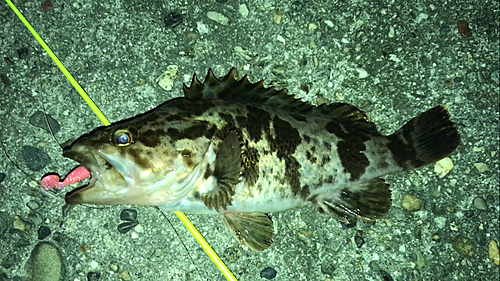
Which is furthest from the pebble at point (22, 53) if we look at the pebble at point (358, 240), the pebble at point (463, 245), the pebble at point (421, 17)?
the pebble at point (463, 245)

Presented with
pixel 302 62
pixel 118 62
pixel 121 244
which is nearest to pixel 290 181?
pixel 302 62

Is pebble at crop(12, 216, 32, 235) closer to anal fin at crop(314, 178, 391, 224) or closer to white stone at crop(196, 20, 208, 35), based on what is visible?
white stone at crop(196, 20, 208, 35)

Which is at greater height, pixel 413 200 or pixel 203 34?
pixel 203 34

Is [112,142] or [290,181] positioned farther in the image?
[290,181]

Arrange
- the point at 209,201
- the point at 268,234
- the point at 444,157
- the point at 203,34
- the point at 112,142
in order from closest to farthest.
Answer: the point at 112,142
the point at 209,201
the point at 268,234
the point at 444,157
the point at 203,34

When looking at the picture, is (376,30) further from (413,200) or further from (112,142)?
(112,142)

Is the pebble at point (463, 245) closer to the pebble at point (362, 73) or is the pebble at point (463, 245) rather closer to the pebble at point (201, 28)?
the pebble at point (362, 73)

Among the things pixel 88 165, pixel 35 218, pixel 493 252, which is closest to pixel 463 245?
pixel 493 252

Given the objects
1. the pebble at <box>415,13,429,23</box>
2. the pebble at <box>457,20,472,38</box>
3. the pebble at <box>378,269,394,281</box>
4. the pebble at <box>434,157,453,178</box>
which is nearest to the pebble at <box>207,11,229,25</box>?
the pebble at <box>415,13,429,23</box>
